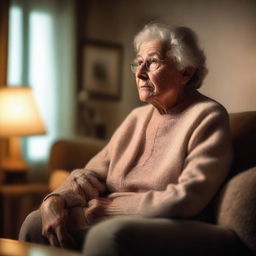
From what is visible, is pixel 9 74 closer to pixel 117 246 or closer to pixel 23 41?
pixel 23 41

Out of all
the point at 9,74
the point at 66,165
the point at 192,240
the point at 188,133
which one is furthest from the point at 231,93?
the point at 9,74

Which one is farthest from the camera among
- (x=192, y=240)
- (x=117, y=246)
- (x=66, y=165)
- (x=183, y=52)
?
(x=66, y=165)

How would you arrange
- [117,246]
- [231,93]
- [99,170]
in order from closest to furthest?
1. [117,246]
2. [99,170]
3. [231,93]

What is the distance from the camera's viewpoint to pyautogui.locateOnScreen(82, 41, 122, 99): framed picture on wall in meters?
4.20

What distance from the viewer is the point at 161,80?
181 centimetres

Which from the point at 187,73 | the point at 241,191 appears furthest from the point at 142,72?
the point at 241,191

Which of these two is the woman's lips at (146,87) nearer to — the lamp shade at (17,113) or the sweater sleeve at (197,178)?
the sweater sleeve at (197,178)

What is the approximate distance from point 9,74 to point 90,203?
8.58ft

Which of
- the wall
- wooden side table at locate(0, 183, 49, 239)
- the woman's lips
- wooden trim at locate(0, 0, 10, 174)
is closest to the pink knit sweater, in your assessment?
the woman's lips

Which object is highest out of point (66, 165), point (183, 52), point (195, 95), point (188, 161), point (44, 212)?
point (183, 52)

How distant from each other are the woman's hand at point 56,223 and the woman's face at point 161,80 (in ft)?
1.44

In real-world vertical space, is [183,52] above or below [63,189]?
above

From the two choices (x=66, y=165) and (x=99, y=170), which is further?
(x=66, y=165)

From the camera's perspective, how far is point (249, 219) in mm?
1556
